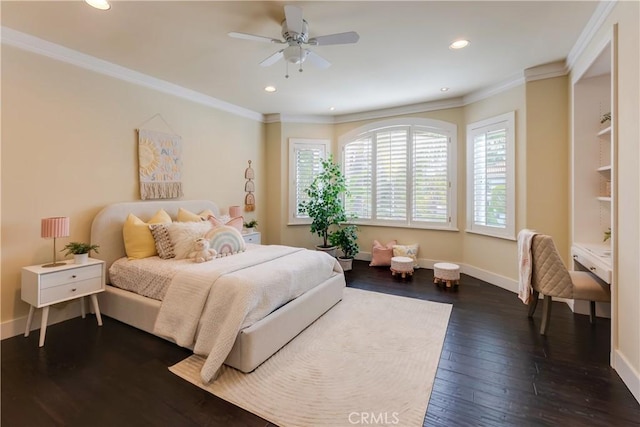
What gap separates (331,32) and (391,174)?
10.1 ft

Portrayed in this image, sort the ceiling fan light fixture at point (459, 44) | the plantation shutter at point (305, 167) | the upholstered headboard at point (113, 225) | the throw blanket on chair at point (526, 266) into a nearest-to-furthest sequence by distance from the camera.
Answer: the throw blanket on chair at point (526, 266)
the ceiling fan light fixture at point (459, 44)
the upholstered headboard at point (113, 225)
the plantation shutter at point (305, 167)

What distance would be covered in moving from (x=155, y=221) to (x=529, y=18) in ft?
14.3

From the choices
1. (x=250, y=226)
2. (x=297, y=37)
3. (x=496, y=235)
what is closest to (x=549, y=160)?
(x=496, y=235)

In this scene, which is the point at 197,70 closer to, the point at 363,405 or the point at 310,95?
the point at 310,95

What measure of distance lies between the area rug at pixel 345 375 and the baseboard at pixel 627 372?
1.19 m

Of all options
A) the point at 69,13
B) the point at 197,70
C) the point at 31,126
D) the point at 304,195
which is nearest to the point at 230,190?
the point at 304,195

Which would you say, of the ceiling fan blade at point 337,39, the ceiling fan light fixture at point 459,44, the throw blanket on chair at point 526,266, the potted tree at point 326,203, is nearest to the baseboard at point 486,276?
the throw blanket on chair at point 526,266

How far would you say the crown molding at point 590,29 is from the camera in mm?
2354

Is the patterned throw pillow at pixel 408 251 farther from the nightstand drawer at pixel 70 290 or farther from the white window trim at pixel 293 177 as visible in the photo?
the nightstand drawer at pixel 70 290

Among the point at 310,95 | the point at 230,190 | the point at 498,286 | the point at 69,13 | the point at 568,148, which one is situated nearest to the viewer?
the point at 69,13

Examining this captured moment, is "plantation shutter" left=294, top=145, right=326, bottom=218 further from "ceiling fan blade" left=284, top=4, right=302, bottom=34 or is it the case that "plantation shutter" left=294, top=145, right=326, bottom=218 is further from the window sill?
"ceiling fan blade" left=284, top=4, right=302, bottom=34

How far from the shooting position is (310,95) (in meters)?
4.54

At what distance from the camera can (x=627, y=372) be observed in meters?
2.02

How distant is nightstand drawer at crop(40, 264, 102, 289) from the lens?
2586 millimetres
